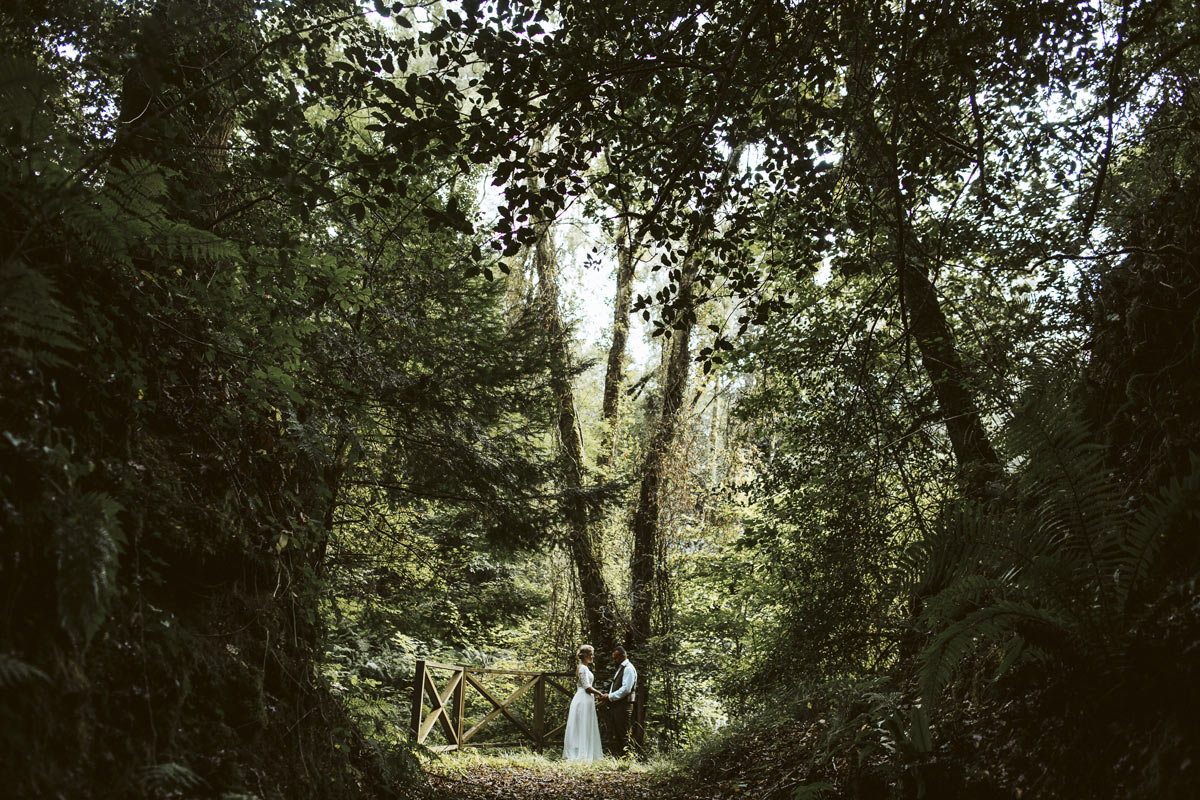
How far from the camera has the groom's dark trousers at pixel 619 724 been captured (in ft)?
34.4

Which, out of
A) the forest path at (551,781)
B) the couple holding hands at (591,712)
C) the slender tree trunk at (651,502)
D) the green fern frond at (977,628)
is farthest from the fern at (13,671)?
the slender tree trunk at (651,502)

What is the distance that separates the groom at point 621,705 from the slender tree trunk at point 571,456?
4.36ft

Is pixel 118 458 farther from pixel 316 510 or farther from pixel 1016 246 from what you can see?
pixel 1016 246

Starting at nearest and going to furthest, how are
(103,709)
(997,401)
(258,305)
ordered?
1. (103,709)
2. (258,305)
3. (997,401)

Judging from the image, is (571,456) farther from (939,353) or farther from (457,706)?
(939,353)

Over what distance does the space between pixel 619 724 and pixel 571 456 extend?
4211 mm

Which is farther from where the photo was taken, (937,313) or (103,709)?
(937,313)

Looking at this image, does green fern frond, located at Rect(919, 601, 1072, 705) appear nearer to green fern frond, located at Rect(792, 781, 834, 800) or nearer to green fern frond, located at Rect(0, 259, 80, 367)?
green fern frond, located at Rect(792, 781, 834, 800)

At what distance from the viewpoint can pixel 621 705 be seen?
10.5 metres

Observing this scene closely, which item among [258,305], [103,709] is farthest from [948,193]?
[103,709]

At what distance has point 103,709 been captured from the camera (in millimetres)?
1987

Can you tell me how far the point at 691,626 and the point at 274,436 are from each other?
397 inches

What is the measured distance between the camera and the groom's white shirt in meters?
10.2

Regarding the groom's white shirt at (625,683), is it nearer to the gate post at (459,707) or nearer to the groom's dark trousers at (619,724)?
the groom's dark trousers at (619,724)
